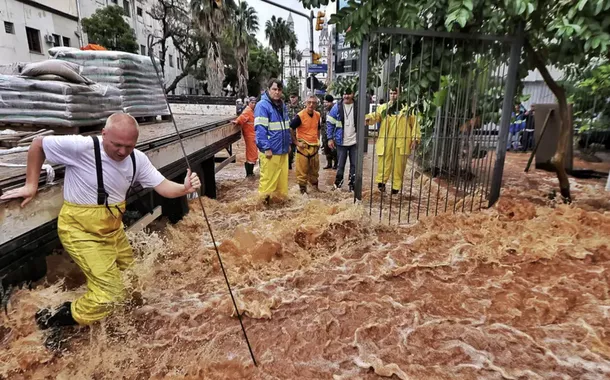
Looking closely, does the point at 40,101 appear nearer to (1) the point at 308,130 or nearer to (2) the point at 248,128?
(1) the point at 308,130

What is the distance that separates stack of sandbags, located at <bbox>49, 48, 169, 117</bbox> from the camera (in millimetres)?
5008

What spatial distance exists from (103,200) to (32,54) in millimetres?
22524

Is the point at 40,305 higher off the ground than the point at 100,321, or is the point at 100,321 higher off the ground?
the point at 40,305

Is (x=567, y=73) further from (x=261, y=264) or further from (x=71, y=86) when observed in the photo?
(x=71, y=86)

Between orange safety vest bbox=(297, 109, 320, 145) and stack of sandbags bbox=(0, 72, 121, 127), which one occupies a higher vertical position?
stack of sandbags bbox=(0, 72, 121, 127)

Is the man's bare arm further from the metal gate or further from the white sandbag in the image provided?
the metal gate

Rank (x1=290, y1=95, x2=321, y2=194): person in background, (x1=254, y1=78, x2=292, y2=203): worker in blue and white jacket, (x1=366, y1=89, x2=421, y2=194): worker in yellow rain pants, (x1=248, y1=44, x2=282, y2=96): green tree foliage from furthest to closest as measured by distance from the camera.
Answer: (x1=248, y1=44, x2=282, y2=96): green tree foliage < (x1=290, y1=95, x2=321, y2=194): person in background < (x1=366, y1=89, x2=421, y2=194): worker in yellow rain pants < (x1=254, y1=78, x2=292, y2=203): worker in blue and white jacket

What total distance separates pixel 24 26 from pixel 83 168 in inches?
874

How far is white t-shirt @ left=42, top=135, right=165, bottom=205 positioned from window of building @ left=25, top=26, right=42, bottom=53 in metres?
22.4

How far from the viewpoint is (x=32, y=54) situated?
778 inches

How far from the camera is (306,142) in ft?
21.8

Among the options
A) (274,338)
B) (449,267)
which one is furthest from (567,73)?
(274,338)

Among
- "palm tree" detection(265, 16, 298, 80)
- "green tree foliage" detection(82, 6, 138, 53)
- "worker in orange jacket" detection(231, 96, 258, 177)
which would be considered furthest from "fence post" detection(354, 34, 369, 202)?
"palm tree" detection(265, 16, 298, 80)

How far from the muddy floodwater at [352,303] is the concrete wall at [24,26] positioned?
62.8 ft
